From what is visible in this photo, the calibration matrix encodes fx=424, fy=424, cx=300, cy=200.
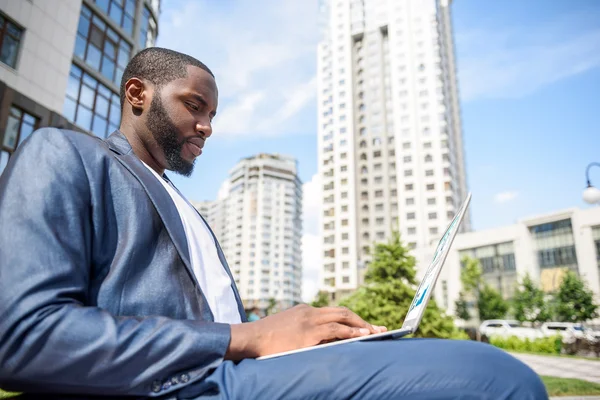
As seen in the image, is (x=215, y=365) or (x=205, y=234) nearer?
(x=215, y=365)

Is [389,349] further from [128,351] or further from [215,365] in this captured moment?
[128,351]

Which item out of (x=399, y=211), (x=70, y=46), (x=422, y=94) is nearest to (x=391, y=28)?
(x=422, y=94)

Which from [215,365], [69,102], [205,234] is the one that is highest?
[69,102]

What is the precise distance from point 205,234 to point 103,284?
1.68ft

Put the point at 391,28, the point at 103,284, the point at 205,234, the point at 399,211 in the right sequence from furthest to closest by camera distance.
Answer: the point at 391,28 < the point at 399,211 < the point at 205,234 < the point at 103,284

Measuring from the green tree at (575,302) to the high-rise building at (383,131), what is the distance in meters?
32.1

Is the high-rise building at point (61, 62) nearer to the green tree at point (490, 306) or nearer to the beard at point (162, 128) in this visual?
the beard at point (162, 128)

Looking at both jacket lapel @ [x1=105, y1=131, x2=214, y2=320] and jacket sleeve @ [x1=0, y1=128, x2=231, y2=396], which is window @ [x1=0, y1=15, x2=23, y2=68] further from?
jacket sleeve @ [x1=0, y1=128, x2=231, y2=396]

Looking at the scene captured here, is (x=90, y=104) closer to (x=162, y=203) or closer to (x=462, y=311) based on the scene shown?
(x=162, y=203)

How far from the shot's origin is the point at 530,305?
1411 inches

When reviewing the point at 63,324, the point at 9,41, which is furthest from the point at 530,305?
the point at 63,324

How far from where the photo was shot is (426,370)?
38.5 inches

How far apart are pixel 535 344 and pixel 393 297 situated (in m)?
11.8

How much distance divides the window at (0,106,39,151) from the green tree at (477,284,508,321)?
4094 centimetres
